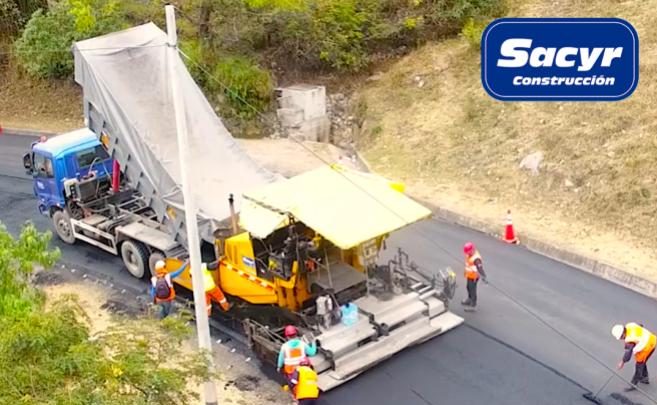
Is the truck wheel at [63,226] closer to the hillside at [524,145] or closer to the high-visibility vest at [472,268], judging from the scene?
the hillside at [524,145]

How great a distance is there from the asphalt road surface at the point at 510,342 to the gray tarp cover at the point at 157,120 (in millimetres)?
2390

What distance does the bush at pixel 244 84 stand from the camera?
73.8 ft

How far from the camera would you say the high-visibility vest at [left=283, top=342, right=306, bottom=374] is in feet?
35.4

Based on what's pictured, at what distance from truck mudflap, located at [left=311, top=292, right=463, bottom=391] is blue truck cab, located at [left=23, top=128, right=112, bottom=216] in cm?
624

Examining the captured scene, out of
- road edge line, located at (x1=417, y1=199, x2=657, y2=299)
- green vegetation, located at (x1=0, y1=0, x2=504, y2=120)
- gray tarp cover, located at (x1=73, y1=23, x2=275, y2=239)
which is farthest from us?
green vegetation, located at (x1=0, y1=0, x2=504, y2=120)

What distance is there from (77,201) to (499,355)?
8.09 m

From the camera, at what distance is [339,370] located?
11.2m

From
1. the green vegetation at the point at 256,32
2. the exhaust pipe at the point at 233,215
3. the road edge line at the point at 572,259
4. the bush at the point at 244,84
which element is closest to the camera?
the exhaust pipe at the point at 233,215

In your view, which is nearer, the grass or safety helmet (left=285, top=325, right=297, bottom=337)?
safety helmet (left=285, top=325, right=297, bottom=337)

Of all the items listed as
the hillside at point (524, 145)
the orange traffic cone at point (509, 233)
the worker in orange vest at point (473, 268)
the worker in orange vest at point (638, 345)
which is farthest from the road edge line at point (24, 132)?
the worker in orange vest at point (638, 345)

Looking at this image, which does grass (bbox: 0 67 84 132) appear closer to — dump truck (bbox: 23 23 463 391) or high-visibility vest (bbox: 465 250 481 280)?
dump truck (bbox: 23 23 463 391)

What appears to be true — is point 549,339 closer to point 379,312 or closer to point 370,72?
point 379,312

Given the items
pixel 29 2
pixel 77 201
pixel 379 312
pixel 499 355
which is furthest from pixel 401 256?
pixel 29 2

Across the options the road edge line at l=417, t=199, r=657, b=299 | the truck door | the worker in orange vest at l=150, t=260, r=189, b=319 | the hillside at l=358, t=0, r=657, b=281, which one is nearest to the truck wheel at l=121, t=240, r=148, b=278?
the worker in orange vest at l=150, t=260, r=189, b=319
